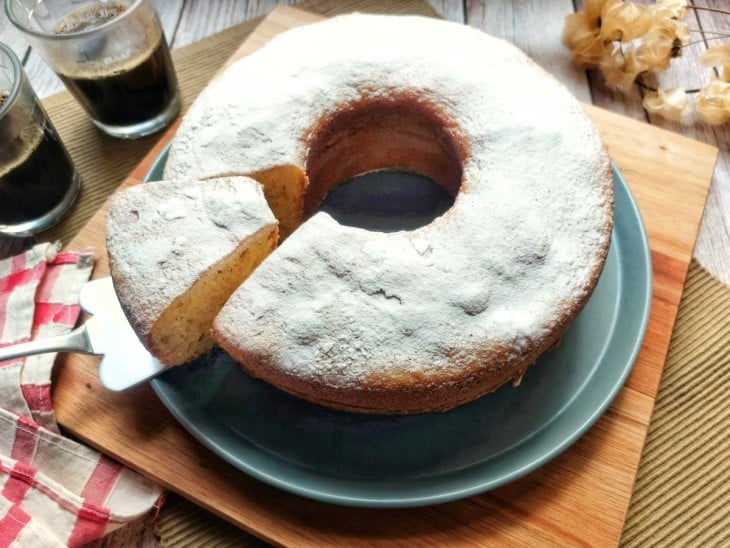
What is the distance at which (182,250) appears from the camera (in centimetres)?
110

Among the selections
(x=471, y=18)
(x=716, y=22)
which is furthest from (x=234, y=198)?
(x=716, y=22)

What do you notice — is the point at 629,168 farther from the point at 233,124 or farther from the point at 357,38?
the point at 233,124

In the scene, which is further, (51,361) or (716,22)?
(716,22)

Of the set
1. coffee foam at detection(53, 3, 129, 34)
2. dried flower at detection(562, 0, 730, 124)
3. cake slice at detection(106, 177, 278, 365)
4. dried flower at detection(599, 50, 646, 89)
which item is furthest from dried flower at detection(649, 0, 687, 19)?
coffee foam at detection(53, 3, 129, 34)

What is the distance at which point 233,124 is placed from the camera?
4.11 ft

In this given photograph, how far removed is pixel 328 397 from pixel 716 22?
1.57 meters

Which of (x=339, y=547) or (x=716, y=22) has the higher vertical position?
(x=716, y=22)

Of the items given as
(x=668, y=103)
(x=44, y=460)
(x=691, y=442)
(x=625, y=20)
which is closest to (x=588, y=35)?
(x=625, y=20)

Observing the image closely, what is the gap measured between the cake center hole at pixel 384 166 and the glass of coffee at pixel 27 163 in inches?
23.9

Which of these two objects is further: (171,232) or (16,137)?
(16,137)

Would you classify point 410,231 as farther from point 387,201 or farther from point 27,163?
point 27,163

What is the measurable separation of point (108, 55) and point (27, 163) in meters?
0.30

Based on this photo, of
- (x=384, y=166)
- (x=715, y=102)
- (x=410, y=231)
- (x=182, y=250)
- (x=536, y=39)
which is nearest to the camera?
(x=182, y=250)

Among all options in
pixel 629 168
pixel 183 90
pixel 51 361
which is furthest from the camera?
pixel 183 90
